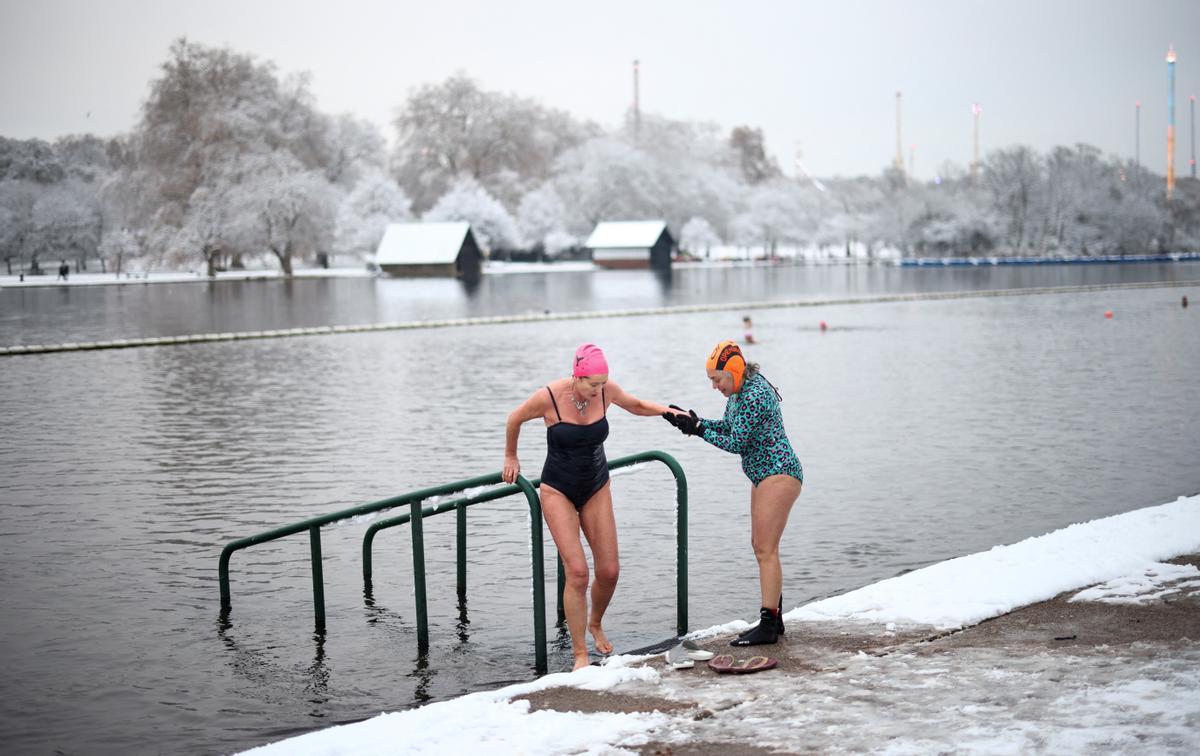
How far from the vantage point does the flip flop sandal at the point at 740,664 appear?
7109 mm

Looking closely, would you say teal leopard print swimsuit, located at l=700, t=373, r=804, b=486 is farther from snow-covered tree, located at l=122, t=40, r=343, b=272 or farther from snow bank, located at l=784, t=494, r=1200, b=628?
snow-covered tree, located at l=122, t=40, r=343, b=272

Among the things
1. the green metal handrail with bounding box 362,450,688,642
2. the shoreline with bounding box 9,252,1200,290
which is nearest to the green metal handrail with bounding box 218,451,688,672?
the green metal handrail with bounding box 362,450,688,642

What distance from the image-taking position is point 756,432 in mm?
7711

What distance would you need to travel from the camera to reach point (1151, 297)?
58.5 m

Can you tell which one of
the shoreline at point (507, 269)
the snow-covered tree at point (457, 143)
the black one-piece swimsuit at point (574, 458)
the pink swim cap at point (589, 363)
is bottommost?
the black one-piece swimsuit at point (574, 458)

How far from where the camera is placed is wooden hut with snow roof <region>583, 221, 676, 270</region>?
128 metres

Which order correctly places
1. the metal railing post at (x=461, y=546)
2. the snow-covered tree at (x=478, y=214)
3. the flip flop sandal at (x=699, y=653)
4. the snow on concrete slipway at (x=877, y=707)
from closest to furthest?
the snow on concrete slipway at (x=877, y=707)
the flip flop sandal at (x=699, y=653)
the metal railing post at (x=461, y=546)
the snow-covered tree at (x=478, y=214)

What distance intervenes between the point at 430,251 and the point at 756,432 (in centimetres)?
10159

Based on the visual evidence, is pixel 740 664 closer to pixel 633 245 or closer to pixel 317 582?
pixel 317 582

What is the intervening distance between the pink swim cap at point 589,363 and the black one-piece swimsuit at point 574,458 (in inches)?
9.1

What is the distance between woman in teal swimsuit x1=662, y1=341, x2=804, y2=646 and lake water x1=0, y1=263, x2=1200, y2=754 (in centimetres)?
196

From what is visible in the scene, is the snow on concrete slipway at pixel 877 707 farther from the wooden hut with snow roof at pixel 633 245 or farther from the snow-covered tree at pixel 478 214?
the wooden hut with snow roof at pixel 633 245

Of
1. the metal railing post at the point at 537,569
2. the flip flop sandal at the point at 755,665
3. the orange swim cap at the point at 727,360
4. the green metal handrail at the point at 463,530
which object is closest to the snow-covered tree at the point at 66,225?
the green metal handrail at the point at 463,530

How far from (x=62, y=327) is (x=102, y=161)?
312ft
